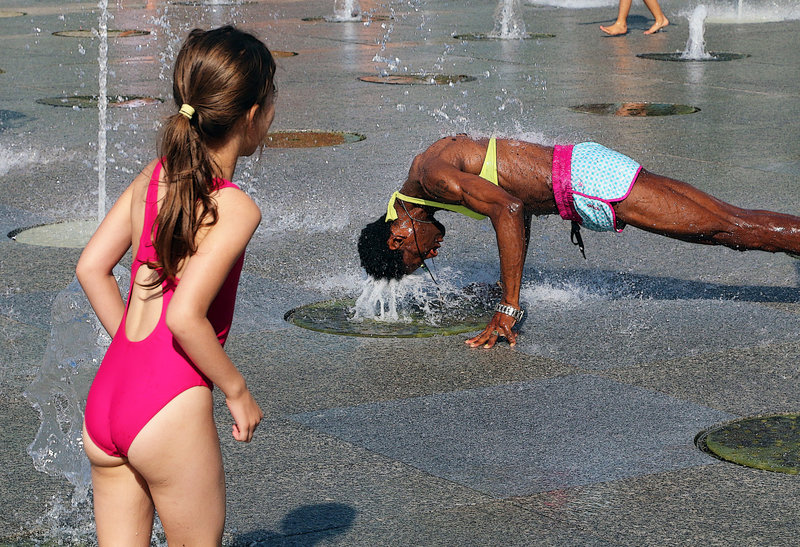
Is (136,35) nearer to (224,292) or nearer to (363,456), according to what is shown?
(363,456)

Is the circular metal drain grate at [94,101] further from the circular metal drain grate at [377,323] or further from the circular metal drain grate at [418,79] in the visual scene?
the circular metal drain grate at [377,323]

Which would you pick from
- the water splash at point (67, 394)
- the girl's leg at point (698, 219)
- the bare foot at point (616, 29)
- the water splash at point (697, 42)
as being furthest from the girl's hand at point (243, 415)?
the bare foot at point (616, 29)

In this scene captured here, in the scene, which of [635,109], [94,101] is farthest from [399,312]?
[94,101]

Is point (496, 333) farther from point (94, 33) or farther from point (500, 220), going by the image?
point (94, 33)

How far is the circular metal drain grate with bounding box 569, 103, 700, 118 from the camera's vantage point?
39.2 feet

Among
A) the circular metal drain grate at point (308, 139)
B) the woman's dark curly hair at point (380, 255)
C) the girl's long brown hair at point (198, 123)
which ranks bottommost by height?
the circular metal drain grate at point (308, 139)

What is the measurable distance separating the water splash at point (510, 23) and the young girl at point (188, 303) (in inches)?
612

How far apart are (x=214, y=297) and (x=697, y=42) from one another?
1425 centimetres

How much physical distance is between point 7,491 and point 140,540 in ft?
4.69

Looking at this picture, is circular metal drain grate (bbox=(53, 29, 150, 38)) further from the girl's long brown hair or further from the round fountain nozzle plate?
the girl's long brown hair

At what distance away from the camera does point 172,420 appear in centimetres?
279

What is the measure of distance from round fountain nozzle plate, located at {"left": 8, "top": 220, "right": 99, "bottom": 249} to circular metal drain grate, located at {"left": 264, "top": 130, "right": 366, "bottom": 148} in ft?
9.19

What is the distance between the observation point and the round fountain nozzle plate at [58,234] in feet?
24.9

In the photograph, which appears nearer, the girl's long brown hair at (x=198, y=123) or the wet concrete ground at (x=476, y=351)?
the girl's long brown hair at (x=198, y=123)
